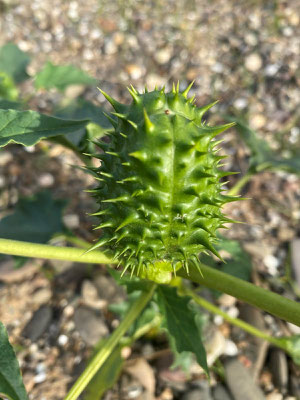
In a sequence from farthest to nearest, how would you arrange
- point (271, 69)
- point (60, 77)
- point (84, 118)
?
point (271, 69) < point (60, 77) < point (84, 118)

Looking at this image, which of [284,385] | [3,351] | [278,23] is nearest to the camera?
[3,351]

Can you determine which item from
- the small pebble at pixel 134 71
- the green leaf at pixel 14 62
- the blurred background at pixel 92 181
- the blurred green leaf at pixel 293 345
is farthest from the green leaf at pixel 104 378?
the small pebble at pixel 134 71

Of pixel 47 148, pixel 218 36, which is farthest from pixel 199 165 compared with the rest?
pixel 218 36

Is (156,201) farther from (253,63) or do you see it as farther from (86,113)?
(253,63)

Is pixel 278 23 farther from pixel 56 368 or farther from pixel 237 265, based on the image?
pixel 56 368

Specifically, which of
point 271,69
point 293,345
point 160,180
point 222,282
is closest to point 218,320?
point 293,345

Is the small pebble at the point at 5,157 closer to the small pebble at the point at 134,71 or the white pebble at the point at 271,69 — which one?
the small pebble at the point at 134,71
